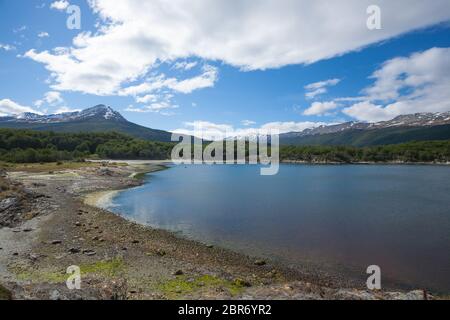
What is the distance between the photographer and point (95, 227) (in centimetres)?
3312

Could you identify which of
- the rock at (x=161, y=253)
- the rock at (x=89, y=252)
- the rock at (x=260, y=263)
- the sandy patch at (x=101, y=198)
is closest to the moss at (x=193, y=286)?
the rock at (x=260, y=263)

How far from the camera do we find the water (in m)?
25.5

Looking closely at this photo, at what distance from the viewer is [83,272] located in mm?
20766

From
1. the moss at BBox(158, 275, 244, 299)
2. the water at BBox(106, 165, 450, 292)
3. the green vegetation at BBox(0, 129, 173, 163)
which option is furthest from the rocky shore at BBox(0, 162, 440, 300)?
the green vegetation at BBox(0, 129, 173, 163)

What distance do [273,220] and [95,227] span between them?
825 inches

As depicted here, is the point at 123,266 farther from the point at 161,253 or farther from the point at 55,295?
the point at 55,295

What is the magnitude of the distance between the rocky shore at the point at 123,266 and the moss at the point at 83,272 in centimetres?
6

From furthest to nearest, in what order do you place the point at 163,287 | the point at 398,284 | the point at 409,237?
the point at 409,237
the point at 398,284
the point at 163,287

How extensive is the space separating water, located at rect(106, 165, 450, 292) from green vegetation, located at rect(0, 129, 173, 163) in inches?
2917

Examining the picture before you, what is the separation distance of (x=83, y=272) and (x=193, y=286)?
7.64 m

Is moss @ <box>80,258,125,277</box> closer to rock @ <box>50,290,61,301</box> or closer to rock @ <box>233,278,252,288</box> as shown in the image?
rock @ <box>50,290,61,301</box>

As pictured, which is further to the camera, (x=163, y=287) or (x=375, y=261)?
(x=375, y=261)
